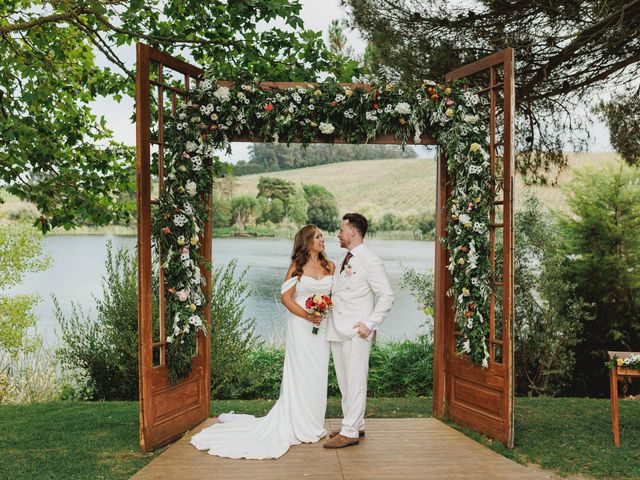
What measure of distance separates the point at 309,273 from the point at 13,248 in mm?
6683

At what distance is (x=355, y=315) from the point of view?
5262 millimetres

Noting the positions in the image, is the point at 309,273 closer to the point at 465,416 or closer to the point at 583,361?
the point at 465,416

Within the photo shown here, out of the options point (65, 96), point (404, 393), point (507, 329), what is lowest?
point (404, 393)

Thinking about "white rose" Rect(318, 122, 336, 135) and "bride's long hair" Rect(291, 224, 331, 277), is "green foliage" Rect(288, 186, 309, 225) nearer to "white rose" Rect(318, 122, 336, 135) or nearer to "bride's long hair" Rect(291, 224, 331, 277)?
"white rose" Rect(318, 122, 336, 135)

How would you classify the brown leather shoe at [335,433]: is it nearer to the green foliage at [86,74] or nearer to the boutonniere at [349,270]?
the boutonniere at [349,270]

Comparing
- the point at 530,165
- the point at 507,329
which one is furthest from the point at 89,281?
the point at 507,329

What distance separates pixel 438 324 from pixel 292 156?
8.68m

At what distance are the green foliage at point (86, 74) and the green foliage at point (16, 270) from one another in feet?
9.25

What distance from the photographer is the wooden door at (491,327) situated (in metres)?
5.30

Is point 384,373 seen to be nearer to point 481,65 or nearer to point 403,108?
point 403,108

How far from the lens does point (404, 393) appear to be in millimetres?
9430

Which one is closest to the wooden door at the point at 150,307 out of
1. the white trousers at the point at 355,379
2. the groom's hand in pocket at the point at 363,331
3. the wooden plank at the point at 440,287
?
the white trousers at the point at 355,379

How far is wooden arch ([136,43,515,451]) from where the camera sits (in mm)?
5137

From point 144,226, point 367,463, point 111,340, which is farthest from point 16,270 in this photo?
point 367,463
